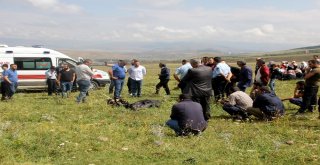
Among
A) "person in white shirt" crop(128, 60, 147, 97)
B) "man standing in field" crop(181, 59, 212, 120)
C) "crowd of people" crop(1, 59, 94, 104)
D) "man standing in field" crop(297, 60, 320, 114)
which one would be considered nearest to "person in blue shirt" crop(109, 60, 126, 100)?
"person in white shirt" crop(128, 60, 147, 97)

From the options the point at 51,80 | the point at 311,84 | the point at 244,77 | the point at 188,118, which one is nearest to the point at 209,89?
the point at 188,118

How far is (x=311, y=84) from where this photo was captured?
41.1 ft

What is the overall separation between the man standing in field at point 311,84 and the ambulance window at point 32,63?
1355 centimetres

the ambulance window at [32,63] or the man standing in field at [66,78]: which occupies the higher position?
the ambulance window at [32,63]

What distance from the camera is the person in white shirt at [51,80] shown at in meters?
19.8

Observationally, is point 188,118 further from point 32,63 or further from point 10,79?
point 32,63

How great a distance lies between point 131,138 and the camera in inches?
370

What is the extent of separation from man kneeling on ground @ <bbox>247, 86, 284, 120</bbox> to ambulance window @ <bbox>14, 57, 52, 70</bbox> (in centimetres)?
1337

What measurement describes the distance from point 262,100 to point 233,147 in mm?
3315

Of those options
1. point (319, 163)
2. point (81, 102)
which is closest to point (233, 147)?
point (319, 163)

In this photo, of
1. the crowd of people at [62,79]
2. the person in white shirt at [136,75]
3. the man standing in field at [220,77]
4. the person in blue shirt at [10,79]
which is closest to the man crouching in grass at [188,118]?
the man standing in field at [220,77]

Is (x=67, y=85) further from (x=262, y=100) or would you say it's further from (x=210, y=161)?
(x=210, y=161)

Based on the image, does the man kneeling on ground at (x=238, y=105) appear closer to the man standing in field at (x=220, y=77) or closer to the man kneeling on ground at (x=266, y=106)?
the man kneeling on ground at (x=266, y=106)

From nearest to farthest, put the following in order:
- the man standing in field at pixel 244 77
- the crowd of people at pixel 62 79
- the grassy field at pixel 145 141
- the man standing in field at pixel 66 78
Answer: the grassy field at pixel 145 141 → the man standing in field at pixel 244 77 → the crowd of people at pixel 62 79 → the man standing in field at pixel 66 78
